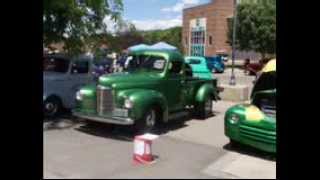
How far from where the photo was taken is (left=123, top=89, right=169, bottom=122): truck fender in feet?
28.0

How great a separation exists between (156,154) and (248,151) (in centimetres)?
155

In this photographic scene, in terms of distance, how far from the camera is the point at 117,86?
29.1 ft

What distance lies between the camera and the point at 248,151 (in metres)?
7.75

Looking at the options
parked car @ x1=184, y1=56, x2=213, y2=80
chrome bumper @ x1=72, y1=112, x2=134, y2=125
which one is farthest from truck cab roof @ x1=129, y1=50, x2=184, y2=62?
parked car @ x1=184, y1=56, x2=213, y2=80

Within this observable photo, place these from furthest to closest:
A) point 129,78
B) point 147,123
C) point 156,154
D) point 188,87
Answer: point 188,87 → point 129,78 → point 147,123 → point 156,154

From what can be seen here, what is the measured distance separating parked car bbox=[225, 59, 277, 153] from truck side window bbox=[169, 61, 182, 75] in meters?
2.44

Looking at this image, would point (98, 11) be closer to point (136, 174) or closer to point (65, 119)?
point (65, 119)

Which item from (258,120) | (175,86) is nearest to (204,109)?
(175,86)

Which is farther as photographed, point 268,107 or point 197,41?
point 197,41

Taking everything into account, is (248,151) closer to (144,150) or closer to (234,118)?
(234,118)
